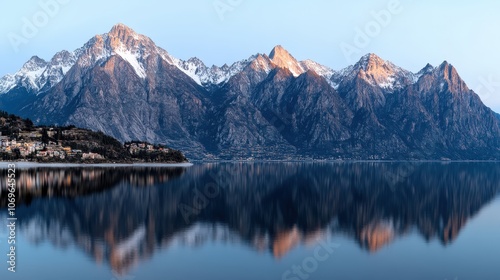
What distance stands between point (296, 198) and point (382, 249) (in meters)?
56.7

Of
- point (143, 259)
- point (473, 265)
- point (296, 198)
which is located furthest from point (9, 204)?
point (473, 265)

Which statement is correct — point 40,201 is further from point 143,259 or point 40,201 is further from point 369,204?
point 369,204

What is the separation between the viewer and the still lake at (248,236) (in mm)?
54719

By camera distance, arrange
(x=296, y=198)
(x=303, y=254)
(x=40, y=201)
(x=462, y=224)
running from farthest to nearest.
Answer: (x=296, y=198), (x=40, y=201), (x=462, y=224), (x=303, y=254)

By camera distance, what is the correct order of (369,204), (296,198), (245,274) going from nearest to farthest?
1. (245,274)
2. (369,204)
3. (296,198)

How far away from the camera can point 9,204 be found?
98.5 m

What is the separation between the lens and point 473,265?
58688mm

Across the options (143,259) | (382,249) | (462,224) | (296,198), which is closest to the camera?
(143,259)

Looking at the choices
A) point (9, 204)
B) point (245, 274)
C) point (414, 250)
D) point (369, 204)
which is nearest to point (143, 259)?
point (245, 274)

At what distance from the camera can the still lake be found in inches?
2154

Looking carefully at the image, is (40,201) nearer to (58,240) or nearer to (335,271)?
(58,240)

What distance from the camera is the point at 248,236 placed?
7331cm

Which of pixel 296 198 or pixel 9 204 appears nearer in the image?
pixel 9 204

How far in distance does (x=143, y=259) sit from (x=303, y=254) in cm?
1829
